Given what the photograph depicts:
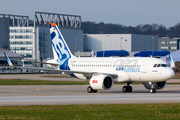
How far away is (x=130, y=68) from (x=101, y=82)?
11.8 ft

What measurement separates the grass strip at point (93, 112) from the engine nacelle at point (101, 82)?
12005 millimetres

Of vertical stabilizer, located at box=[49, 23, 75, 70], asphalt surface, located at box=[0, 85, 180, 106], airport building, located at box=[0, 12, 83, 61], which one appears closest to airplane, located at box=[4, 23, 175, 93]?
vertical stabilizer, located at box=[49, 23, 75, 70]

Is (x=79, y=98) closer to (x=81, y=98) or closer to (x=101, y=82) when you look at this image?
(x=81, y=98)

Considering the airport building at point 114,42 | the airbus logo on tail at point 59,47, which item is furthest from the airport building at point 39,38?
the airbus logo on tail at point 59,47

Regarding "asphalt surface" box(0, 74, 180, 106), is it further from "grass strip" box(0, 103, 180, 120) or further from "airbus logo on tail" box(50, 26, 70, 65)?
"airbus logo on tail" box(50, 26, 70, 65)

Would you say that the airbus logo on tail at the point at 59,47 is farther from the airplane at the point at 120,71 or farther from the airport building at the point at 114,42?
the airport building at the point at 114,42

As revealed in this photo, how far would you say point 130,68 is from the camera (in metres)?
35.2

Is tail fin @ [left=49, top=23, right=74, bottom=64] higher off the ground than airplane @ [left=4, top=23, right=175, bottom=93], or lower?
higher

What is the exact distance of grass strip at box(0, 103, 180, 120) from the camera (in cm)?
1730

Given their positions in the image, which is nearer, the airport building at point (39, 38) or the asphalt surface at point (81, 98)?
the asphalt surface at point (81, 98)

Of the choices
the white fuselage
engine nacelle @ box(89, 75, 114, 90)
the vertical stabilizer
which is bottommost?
engine nacelle @ box(89, 75, 114, 90)

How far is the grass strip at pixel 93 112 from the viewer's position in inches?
681

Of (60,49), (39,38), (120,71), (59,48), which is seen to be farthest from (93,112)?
(39,38)

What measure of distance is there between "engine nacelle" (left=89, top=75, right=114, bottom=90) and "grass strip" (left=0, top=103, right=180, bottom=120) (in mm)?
12005
